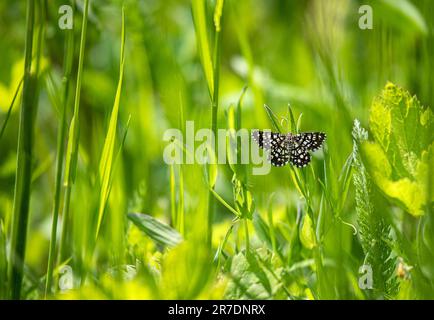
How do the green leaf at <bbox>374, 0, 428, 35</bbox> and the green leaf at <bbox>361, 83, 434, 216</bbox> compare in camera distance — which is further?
the green leaf at <bbox>374, 0, 428, 35</bbox>

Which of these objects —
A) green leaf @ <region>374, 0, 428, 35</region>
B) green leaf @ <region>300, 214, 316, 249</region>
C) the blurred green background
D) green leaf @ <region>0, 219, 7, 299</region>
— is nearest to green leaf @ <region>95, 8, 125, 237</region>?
the blurred green background

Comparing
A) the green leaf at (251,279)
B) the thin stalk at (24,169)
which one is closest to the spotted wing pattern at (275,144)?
the green leaf at (251,279)

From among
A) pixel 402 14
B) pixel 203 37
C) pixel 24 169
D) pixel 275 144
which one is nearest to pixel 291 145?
pixel 275 144

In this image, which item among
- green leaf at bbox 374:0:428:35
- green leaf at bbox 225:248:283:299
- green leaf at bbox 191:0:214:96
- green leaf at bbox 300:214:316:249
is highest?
green leaf at bbox 374:0:428:35

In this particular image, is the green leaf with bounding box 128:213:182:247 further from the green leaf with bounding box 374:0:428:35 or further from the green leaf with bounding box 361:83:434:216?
the green leaf with bounding box 374:0:428:35

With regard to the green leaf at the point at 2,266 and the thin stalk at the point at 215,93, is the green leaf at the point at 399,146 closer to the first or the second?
the thin stalk at the point at 215,93

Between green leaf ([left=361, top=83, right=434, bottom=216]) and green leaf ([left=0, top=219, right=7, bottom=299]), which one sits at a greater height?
green leaf ([left=361, top=83, right=434, bottom=216])
